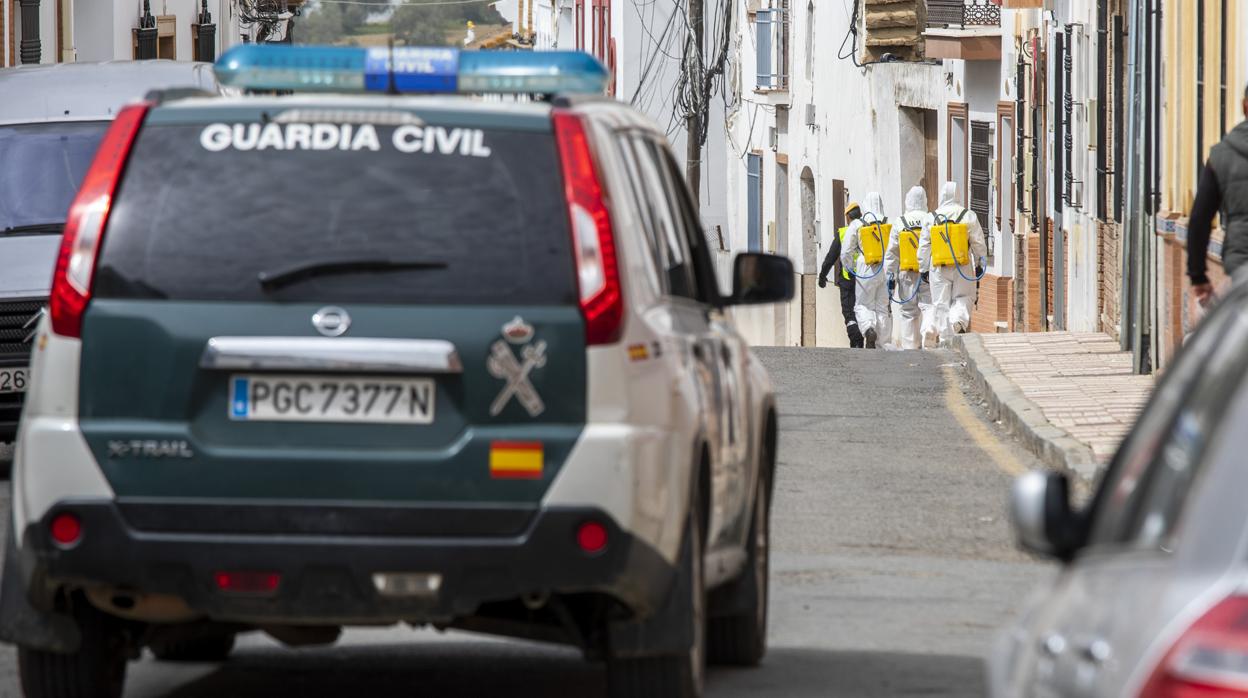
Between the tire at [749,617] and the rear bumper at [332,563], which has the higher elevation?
the rear bumper at [332,563]

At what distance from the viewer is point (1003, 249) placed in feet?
109

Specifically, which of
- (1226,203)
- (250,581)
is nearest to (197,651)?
(250,581)

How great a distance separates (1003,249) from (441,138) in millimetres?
27546

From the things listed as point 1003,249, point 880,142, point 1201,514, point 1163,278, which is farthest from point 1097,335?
point 1201,514

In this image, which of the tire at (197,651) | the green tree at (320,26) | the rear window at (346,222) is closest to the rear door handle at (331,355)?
the rear window at (346,222)

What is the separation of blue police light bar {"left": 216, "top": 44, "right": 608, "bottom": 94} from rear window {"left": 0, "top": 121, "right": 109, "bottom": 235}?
24.2ft

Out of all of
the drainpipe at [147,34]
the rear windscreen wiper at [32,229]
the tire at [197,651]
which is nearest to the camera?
the tire at [197,651]

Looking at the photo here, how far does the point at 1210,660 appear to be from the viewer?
3115mm

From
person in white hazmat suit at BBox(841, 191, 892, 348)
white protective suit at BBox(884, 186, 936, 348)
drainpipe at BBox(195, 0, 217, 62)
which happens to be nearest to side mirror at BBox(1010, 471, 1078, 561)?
white protective suit at BBox(884, 186, 936, 348)

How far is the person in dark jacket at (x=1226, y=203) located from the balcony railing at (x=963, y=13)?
19.9 m

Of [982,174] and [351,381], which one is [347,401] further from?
[982,174]

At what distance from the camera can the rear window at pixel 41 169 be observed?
14047mm

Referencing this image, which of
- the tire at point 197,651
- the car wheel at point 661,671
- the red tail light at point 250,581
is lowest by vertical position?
the tire at point 197,651

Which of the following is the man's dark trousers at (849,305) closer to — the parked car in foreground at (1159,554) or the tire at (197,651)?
the tire at (197,651)
